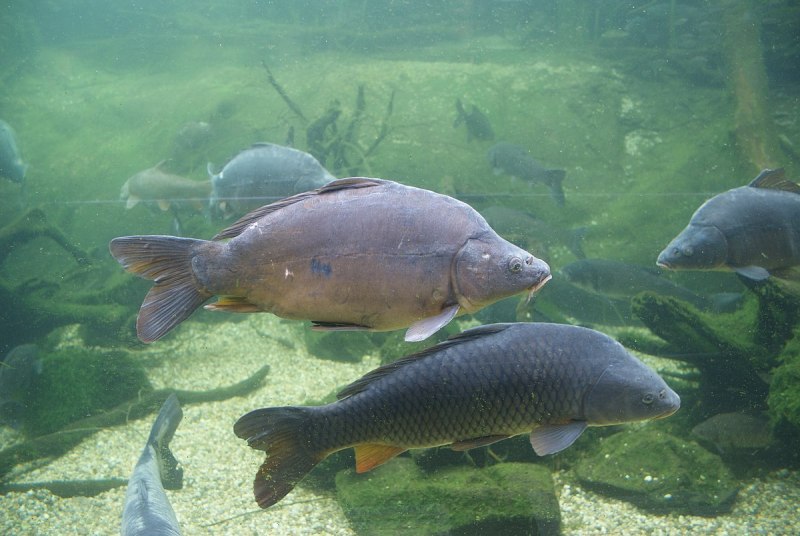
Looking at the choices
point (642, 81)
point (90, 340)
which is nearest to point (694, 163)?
point (642, 81)

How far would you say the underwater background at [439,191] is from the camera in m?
4.00

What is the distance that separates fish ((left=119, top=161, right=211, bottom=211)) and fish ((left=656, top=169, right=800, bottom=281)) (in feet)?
24.0

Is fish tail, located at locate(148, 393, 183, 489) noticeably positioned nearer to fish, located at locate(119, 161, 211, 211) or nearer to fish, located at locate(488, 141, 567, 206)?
fish, located at locate(119, 161, 211, 211)

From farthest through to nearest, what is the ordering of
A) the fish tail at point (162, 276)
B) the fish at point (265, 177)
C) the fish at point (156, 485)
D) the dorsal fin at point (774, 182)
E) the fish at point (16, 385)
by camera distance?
the fish at point (16, 385), the fish at point (265, 177), the dorsal fin at point (774, 182), the fish at point (156, 485), the fish tail at point (162, 276)

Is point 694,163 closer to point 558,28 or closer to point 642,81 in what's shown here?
point 642,81

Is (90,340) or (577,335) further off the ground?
(577,335)

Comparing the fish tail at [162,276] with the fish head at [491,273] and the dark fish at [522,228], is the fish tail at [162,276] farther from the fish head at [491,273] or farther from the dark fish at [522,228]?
the dark fish at [522,228]

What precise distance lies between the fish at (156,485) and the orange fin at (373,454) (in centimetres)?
181

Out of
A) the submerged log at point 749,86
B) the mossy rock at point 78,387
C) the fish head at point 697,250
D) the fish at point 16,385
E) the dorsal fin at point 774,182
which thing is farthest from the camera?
the submerged log at point 749,86

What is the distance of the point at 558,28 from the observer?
21.1 m

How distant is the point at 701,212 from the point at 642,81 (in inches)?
513

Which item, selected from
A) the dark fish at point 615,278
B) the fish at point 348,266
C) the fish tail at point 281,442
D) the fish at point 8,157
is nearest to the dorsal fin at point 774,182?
the fish at point 348,266

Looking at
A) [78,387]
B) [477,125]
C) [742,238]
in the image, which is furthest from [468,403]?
[477,125]

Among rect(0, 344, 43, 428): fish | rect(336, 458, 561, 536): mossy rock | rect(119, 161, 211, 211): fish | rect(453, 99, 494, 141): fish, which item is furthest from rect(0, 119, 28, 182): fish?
rect(336, 458, 561, 536): mossy rock
